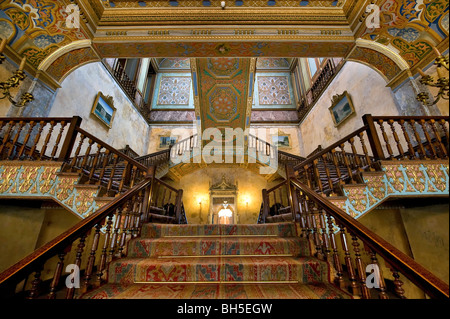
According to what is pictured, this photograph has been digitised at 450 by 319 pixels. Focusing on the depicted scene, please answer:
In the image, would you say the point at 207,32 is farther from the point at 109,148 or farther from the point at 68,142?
the point at 68,142

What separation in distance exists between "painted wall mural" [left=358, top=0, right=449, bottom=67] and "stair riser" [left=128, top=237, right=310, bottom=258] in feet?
14.2

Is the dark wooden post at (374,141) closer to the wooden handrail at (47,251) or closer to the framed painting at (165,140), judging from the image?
the wooden handrail at (47,251)

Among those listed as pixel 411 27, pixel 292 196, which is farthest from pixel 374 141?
pixel 411 27

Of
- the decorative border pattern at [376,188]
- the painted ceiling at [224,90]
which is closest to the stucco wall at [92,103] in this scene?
the painted ceiling at [224,90]

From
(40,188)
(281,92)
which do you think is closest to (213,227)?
(40,188)

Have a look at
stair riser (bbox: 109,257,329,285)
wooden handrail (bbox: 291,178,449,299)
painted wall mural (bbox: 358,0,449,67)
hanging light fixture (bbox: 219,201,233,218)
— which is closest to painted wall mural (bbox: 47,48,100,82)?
stair riser (bbox: 109,257,329,285)

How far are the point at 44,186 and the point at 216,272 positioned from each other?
2.81 meters

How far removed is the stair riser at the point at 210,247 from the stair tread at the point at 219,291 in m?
0.47

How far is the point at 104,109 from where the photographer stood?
21.4 feet

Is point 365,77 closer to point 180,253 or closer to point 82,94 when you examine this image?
point 180,253

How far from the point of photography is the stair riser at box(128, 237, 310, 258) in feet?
7.24

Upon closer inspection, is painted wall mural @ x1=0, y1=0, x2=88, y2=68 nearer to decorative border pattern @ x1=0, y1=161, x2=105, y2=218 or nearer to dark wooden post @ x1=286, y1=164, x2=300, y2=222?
decorative border pattern @ x1=0, y1=161, x2=105, y2=218

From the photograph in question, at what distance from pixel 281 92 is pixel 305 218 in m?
9.73
